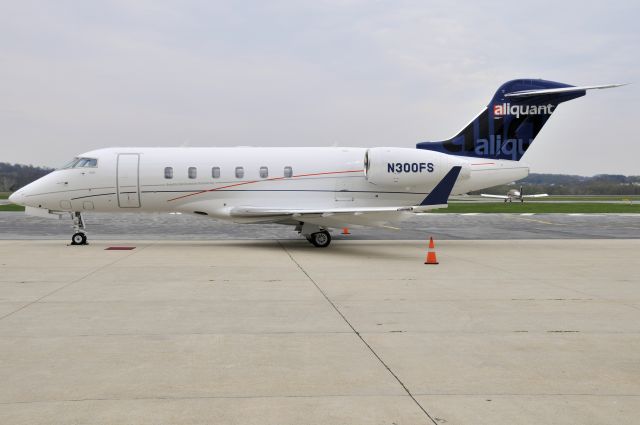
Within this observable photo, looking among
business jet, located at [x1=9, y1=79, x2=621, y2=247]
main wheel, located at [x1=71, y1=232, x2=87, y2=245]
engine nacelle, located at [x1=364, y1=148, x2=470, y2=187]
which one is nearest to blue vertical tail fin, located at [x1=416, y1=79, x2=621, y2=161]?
business jet, located at [x1=9, y1=79, x2=621, y2=247]

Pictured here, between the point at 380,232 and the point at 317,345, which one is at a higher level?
the point at 317,345

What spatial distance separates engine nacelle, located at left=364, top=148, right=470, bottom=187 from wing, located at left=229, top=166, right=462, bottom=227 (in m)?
1.59

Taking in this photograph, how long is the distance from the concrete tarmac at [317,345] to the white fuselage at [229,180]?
540 centimetres

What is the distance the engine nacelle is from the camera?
61.7ft

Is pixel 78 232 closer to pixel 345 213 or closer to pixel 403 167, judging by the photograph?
pixel 345 213

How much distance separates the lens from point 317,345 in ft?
22.3

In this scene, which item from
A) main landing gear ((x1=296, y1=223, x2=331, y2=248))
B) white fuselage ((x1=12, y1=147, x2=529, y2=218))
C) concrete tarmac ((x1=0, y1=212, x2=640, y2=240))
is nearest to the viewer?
main landing gear ((x1=296, y1=223, x2=331, y2=248))

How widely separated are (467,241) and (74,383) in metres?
17.6

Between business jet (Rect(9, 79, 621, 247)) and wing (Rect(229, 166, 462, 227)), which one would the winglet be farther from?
business jet (Rect(9, 79, 621, 247))

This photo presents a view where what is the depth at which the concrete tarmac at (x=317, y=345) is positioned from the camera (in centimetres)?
486

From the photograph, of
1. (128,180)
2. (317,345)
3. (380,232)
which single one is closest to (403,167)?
(380,232)

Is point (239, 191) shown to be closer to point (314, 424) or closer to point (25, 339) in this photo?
point (25, 339)

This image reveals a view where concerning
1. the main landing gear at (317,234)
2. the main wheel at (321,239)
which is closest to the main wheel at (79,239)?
the main landing gear at (317,234)

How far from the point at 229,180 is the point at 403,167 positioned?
5536mm
